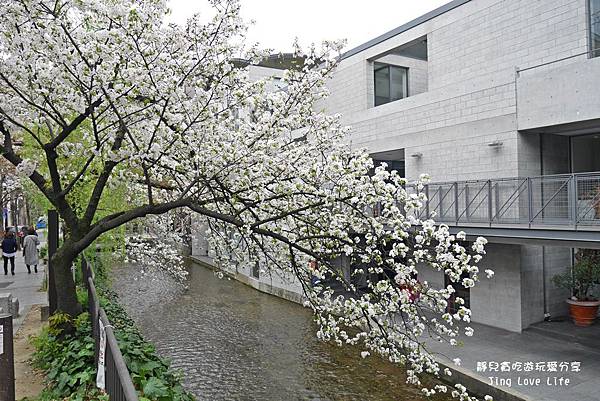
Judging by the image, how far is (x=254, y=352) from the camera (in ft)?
36.8

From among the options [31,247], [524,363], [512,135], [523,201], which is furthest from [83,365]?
[31,247]

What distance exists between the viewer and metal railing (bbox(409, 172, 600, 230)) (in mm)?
8734

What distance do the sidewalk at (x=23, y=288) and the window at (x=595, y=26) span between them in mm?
14205

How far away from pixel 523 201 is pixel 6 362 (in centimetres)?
996

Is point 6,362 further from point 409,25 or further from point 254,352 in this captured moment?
Answer: point 409,25

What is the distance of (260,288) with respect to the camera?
61.9ft

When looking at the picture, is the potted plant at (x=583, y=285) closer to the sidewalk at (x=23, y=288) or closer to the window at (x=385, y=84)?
the window at (x=385, y=84)

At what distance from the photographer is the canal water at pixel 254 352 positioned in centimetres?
890

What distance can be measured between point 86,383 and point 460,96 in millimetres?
12017

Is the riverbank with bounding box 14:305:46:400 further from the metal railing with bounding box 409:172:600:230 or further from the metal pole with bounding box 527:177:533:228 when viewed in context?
the metal pole with bounding box 527:177:533:228

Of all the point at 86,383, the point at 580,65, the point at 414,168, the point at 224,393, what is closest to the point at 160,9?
the point at 86,383

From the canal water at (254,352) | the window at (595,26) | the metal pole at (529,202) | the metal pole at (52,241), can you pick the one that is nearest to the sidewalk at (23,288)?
the metal pole at (52,241)

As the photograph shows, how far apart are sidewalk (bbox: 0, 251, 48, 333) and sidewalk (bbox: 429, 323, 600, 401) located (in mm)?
9377

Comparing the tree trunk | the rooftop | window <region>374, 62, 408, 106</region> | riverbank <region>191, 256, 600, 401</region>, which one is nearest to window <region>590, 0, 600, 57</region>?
the rooftop
